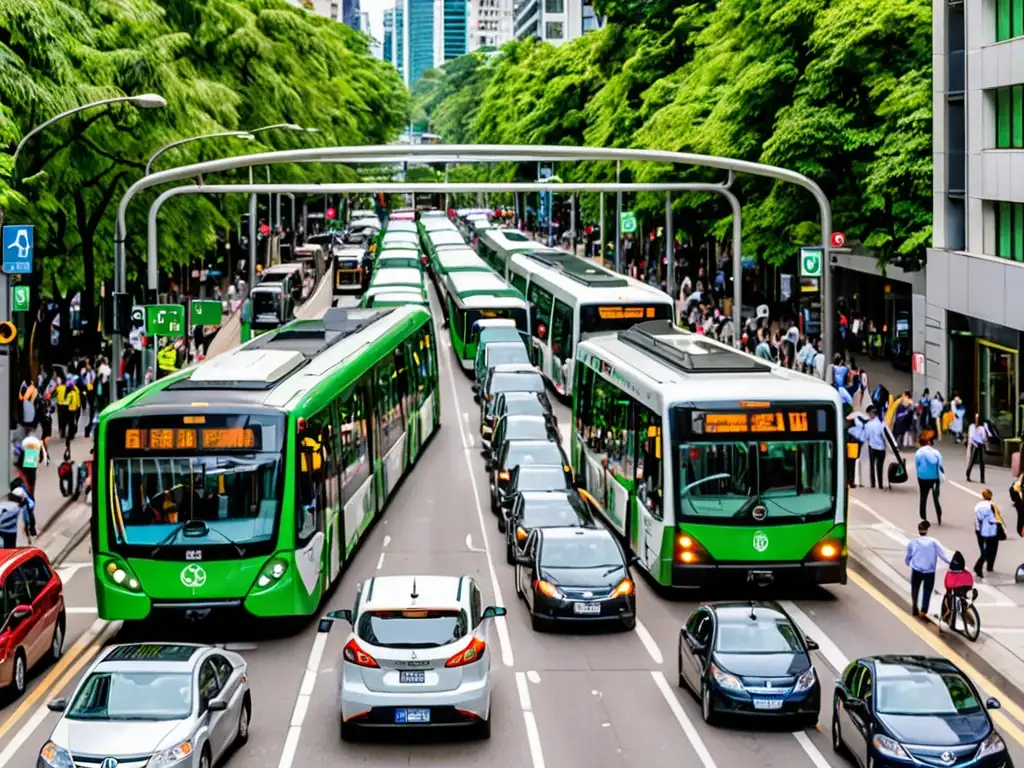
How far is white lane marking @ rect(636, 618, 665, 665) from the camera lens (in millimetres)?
21062

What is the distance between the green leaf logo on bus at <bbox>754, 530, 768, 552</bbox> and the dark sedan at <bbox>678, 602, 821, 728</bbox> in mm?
4764

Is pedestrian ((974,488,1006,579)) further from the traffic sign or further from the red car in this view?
the traffic sign

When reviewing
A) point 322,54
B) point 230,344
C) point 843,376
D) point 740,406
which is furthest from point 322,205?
point 740,406

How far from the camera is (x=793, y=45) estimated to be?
48.1 metres

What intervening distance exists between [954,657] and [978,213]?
2010 cm

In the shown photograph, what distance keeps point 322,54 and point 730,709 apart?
58.0 m

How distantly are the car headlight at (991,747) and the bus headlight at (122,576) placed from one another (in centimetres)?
1102

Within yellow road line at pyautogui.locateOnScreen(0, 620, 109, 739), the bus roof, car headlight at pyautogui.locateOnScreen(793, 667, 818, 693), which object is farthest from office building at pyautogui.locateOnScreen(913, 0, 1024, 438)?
yellow road line at pyautogui.locateOnScreen(0, 620, 109, 739)

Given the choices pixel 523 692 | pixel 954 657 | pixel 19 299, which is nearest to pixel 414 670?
pixel 523 692

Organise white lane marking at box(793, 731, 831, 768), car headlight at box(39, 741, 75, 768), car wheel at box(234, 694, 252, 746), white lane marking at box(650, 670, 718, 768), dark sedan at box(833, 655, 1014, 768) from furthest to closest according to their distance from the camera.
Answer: car wheel at box(234, 694, 252, 746)
white lane marking at box(650, 670, 718, 768)
white lane marking at box(793, 731, 831, 768)
dark sedan at box(833, 655, 1014, 768)
car headlight at box(39, 741, 75, 768)

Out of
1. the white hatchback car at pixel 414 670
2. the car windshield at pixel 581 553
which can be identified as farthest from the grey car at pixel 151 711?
the car windshield at pixel 581 553

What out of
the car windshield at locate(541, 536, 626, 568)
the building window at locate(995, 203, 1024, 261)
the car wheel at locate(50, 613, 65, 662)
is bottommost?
the car wheel at locate(50, 613, 65, 662)

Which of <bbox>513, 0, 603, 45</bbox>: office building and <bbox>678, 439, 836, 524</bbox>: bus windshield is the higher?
<bbox>513, 0, 603, 45</bbox>: office building

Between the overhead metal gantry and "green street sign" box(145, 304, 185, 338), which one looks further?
"green street sign" box(145, 304, 185, 338)
